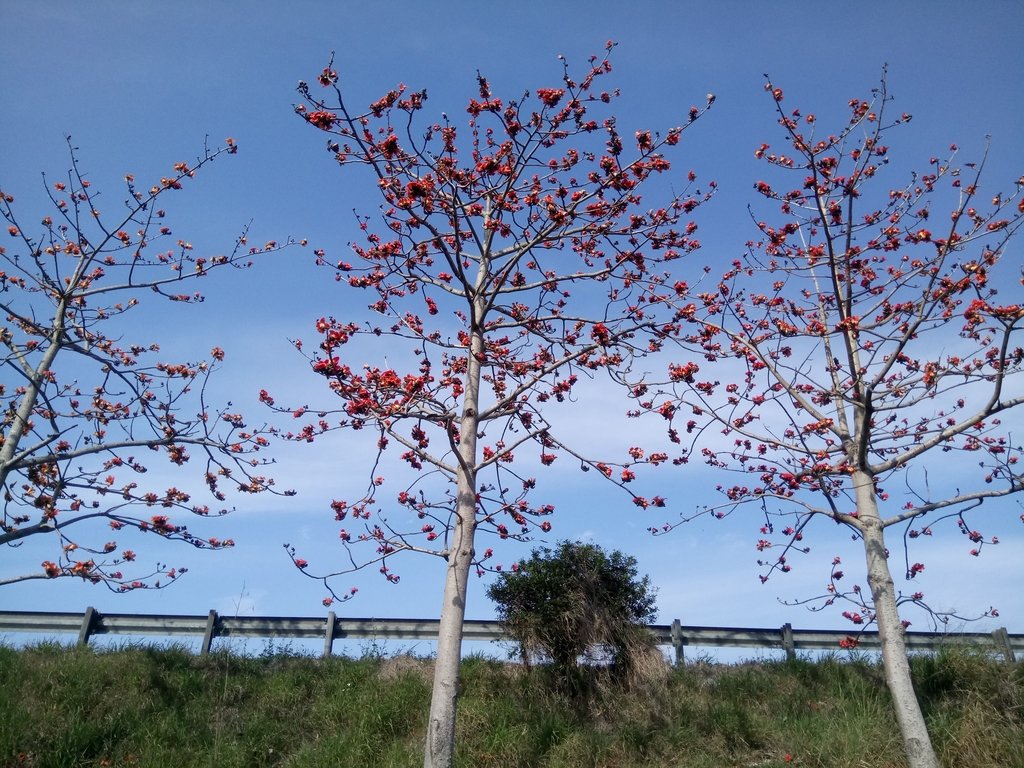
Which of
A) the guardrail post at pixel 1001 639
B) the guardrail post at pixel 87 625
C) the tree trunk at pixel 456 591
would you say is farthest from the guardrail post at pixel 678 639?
the guardrail post at pixel 87 625

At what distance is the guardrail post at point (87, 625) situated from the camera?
12.1m

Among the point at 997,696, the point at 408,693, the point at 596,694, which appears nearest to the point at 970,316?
the point at 997,696

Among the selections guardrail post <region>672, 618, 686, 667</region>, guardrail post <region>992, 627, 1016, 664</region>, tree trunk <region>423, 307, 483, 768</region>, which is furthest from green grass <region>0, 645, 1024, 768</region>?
tree trunk <region>423, 307, 483, 768</region>

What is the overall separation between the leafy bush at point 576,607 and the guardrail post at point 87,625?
6756 millimetres

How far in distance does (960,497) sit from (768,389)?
253cm

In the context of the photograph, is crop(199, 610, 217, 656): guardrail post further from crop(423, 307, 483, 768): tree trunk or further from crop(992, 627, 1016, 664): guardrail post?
crop(992, 627, 1016, 664): guardrail post

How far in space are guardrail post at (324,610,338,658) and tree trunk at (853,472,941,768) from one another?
8.23 m

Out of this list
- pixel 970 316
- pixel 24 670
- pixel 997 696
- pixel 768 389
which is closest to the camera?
pixel 970 316

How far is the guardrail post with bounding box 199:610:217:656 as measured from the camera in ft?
39.3

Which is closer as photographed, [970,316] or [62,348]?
[970,316]

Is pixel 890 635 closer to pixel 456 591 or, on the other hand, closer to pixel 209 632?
pixel 456 591

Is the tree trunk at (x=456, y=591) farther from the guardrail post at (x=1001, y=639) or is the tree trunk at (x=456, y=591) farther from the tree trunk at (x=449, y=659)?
the guardrail post at (x=1001, y=639)

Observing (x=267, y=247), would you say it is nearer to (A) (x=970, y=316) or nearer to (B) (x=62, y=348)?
(B) (x=62, y=348)

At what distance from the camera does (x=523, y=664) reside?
428 inches
